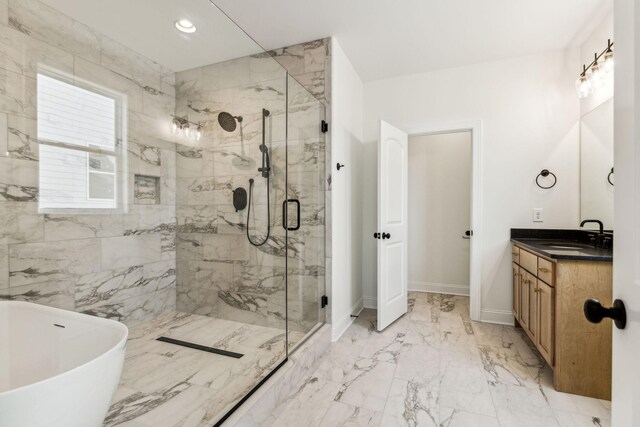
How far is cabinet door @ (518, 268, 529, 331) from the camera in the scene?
2348mm

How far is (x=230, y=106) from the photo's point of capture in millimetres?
2324

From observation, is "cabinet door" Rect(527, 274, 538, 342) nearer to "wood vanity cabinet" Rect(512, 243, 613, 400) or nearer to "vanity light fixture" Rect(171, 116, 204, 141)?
"wood vanity cabinet" Rect(512, 243, 613, 400)

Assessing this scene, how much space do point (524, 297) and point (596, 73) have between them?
73.3 inches

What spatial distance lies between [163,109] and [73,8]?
677mm

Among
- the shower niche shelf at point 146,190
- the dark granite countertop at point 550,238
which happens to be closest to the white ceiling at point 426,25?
the shower niche shelf at point 146,190

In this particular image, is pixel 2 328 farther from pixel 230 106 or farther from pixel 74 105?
pixel 230 106

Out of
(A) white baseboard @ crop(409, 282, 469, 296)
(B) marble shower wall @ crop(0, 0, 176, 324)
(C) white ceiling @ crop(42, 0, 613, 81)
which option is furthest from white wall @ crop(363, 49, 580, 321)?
(B) marble shower wall @ crop(0, 0, 176, 324)

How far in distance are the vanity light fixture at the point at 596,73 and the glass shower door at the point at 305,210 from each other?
215 centimetres

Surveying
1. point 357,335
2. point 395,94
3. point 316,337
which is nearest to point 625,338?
point 316,337

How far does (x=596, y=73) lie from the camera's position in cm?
231

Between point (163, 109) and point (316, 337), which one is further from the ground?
point (163, 109)

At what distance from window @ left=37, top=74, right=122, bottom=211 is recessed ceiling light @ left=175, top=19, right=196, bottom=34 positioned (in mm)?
629

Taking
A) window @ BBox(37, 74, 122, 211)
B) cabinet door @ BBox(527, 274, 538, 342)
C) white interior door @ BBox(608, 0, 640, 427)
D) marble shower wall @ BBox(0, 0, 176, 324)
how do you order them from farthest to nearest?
1. cabinet door @ BBox(527, 274, 538, 342)
2. window @ BBox(37, 74, 122, 211)
3. marble shower wall @ BBox(0, 0, 176, 324)
4. white interior door @ BBox(608, 0, 640, 427)

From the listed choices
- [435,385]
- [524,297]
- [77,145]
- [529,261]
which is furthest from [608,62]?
[77,145]
